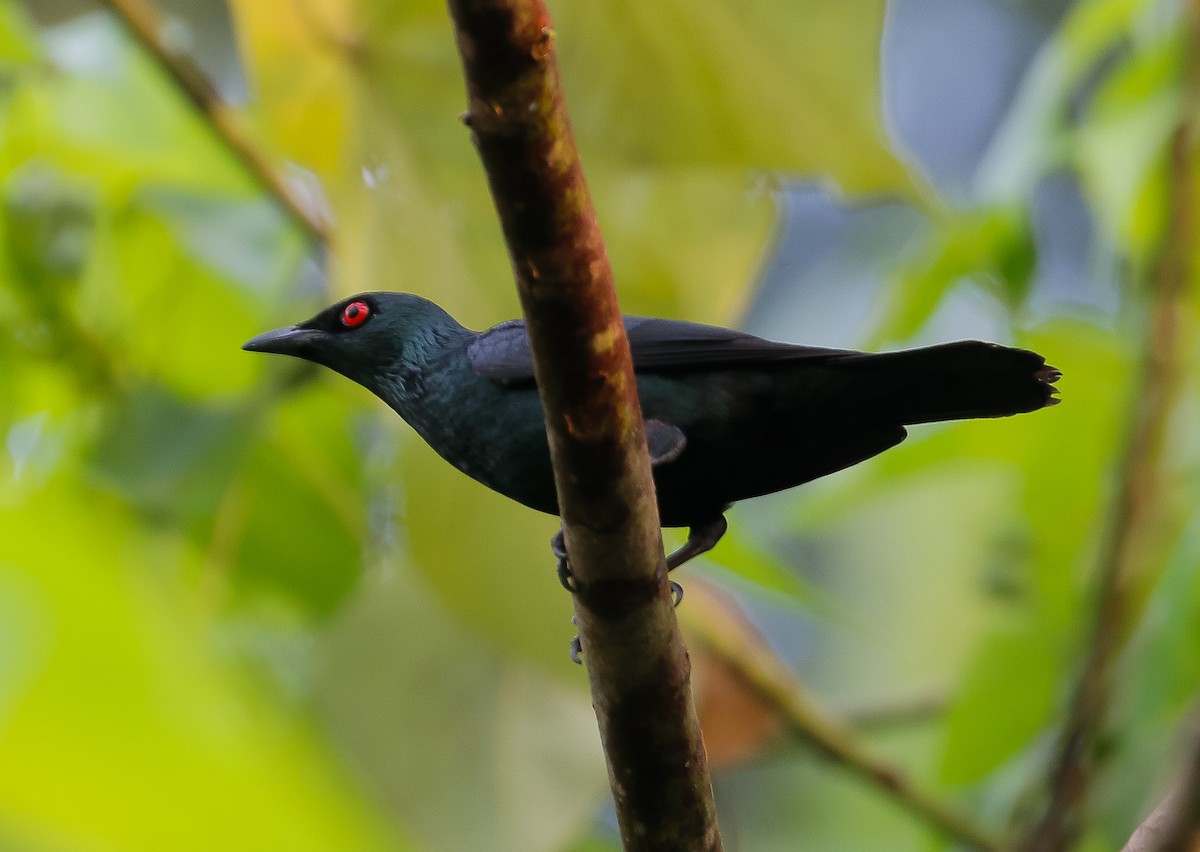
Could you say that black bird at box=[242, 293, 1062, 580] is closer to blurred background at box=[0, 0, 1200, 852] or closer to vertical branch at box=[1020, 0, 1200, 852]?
blurred background at box=[0, 0, 1200, 852]

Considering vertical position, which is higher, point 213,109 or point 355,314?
point 213,109

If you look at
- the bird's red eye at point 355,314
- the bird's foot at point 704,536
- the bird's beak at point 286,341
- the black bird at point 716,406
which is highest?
the bird's red eye at point 355,314

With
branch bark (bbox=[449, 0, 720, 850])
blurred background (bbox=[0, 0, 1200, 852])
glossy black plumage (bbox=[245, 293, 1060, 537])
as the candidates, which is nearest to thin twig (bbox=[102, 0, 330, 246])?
blurred background (bbox=[0, 0, 1200, 852])

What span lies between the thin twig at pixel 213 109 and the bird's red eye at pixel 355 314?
0.64 metres

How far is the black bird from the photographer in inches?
71.7

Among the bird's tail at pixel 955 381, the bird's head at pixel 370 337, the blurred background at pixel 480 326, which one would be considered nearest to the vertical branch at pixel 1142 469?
the blurred background at pixel 480 326

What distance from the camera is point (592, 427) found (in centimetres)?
119

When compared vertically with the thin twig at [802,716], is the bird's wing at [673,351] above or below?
above

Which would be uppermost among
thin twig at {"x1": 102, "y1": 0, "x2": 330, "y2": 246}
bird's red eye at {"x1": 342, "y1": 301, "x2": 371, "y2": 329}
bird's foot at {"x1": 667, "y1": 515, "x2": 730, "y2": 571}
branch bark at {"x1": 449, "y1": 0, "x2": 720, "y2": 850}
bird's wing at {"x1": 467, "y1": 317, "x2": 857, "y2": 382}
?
thin twig at {"x1": 102, "y1": 0, "x2": 330, "y2": 246}

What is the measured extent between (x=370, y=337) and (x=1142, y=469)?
1723 millimetres

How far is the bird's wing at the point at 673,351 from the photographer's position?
191 centimetres

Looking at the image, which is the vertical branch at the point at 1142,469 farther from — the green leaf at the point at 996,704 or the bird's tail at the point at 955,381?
the bird's tail at the point at 955,381

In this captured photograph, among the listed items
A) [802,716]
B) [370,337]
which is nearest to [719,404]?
[370,337]

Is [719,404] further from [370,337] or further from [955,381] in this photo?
Answer: [370,337]
